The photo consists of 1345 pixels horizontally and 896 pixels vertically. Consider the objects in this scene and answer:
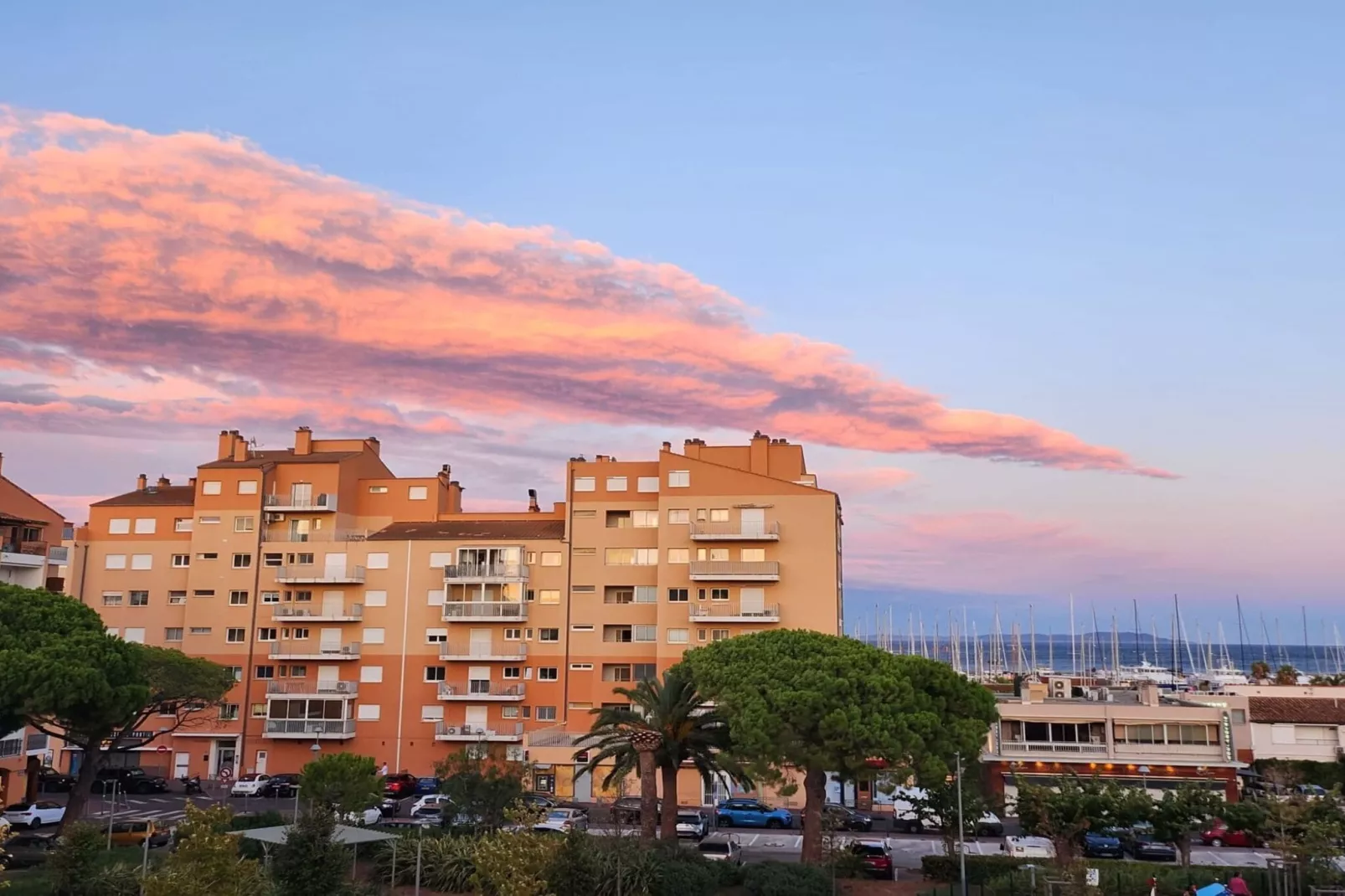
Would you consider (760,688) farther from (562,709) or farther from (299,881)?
(562,709)

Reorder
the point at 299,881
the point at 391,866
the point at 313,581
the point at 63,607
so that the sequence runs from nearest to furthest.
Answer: the point at 299,881 → the point at 391,866 → the point at 63,607 → the point at 313,581

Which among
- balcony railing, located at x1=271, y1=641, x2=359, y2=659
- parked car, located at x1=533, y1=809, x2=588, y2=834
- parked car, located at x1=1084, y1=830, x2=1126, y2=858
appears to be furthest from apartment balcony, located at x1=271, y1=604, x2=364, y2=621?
parked car, located at x1=1084, y1=830, x2=1126, y2=858

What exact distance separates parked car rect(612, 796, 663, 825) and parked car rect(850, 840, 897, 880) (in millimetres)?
8938

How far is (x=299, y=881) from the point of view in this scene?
32.5 m

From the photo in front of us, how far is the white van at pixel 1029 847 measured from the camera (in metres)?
46.1

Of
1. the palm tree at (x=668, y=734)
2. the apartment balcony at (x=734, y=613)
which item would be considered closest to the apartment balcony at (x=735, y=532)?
the apartment balcony at (x=734, y=613)

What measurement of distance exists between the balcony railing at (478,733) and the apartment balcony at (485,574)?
884 centimetres

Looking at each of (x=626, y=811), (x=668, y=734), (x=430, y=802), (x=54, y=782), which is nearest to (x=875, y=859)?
(x=668, y=734)

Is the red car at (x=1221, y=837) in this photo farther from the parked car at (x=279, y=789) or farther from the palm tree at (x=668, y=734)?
the parked car at (x=279, y=789)

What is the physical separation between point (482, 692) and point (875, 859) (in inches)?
1340

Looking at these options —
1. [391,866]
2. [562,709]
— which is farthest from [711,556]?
[391,866]

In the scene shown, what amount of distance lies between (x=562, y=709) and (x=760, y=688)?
104 ft

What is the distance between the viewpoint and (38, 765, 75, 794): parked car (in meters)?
66.1

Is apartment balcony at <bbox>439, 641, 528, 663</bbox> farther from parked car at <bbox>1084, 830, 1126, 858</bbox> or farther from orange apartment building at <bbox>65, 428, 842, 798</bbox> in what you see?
parked car at <bbox>1084, 830, 1126, 858</bbox>
